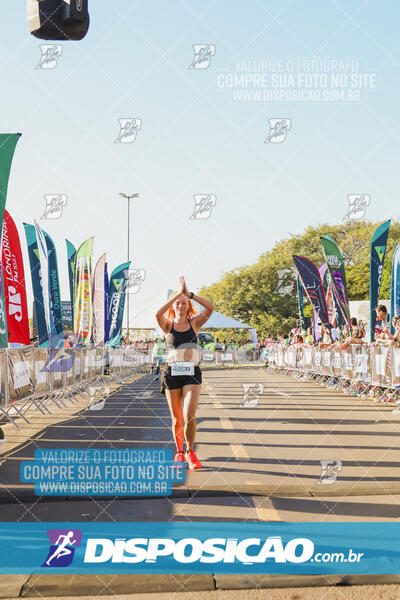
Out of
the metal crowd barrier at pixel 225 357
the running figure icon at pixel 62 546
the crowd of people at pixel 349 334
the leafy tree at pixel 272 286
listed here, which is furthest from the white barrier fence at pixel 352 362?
the leafy tree at pixel 272 286

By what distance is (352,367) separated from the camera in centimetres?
1875

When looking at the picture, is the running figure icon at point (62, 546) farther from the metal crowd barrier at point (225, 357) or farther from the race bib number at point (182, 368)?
the metal crowd barrier at point (225, 357)

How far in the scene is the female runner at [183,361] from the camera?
24.2 feet

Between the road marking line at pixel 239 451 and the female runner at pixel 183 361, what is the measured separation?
850mm

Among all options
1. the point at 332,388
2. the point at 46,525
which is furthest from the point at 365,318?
the point at 46,525

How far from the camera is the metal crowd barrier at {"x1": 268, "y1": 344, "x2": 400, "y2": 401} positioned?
48.0 feet

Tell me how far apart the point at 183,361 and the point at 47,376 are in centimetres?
694

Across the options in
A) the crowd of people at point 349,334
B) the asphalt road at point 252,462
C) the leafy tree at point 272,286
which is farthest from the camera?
the leafy tree at point 272,286

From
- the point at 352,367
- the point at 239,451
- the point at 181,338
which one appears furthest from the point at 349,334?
the point at 181,338

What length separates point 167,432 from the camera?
34.3ft

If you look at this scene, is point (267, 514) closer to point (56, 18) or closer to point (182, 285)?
point (182, 285)

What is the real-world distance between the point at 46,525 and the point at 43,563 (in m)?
0.84

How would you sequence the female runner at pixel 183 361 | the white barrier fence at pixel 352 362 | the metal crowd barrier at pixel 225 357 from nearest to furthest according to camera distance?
the female runner at pixel 183 361 < the white barrier fence at pixel 352 362 < the metal crowd barrier at pixel 225 357

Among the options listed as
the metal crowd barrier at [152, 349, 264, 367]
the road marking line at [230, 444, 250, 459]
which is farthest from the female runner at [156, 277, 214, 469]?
the metal crowd barrier at [152, 349, 264, 367]
